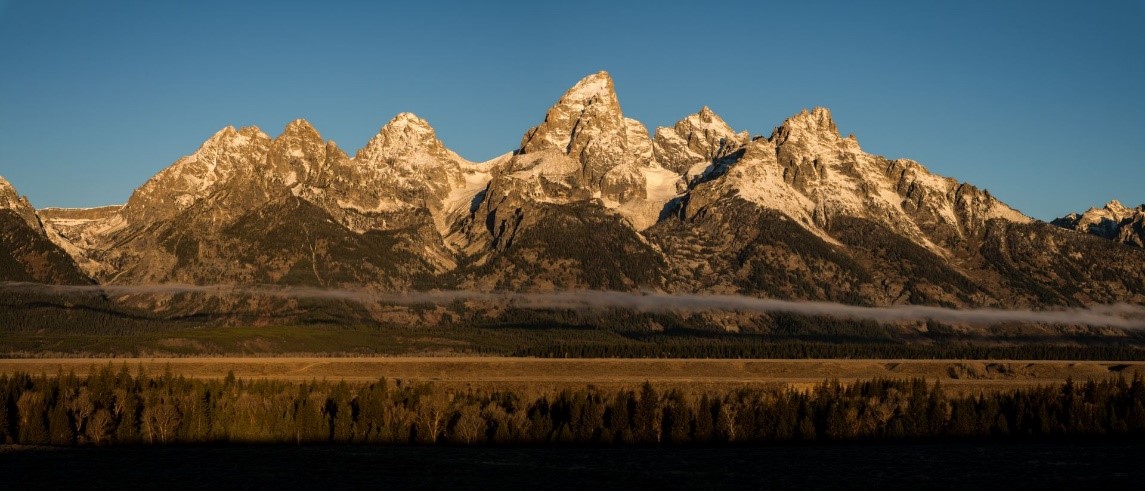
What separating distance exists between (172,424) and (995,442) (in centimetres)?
9738

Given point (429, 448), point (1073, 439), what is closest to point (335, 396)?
point (429, 448)

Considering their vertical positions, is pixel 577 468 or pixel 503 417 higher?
pixel 503 417

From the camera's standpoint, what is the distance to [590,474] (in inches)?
4791

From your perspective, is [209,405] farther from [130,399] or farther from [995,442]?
[995,442]

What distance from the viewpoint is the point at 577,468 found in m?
127

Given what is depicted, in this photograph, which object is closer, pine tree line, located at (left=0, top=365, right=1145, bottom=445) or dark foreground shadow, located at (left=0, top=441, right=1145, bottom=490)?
dark foreground shadow, located at (left=0, top=441, right=1145, bottom=490)

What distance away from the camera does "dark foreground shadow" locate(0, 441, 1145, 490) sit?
113688 millimetres

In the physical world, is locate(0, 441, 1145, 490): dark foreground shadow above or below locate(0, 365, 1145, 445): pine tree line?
below

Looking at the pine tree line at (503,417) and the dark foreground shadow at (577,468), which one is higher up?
the pine tree line at (503,417)

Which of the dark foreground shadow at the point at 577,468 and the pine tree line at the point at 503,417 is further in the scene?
the pine tree line at the point at 503,417

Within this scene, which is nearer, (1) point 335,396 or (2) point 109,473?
(2) point 109,473

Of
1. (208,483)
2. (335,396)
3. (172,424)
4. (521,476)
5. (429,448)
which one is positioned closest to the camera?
(208,483)

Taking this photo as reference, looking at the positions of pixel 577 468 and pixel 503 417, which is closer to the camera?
pixel 577 468

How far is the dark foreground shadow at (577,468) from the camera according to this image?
114 metres
